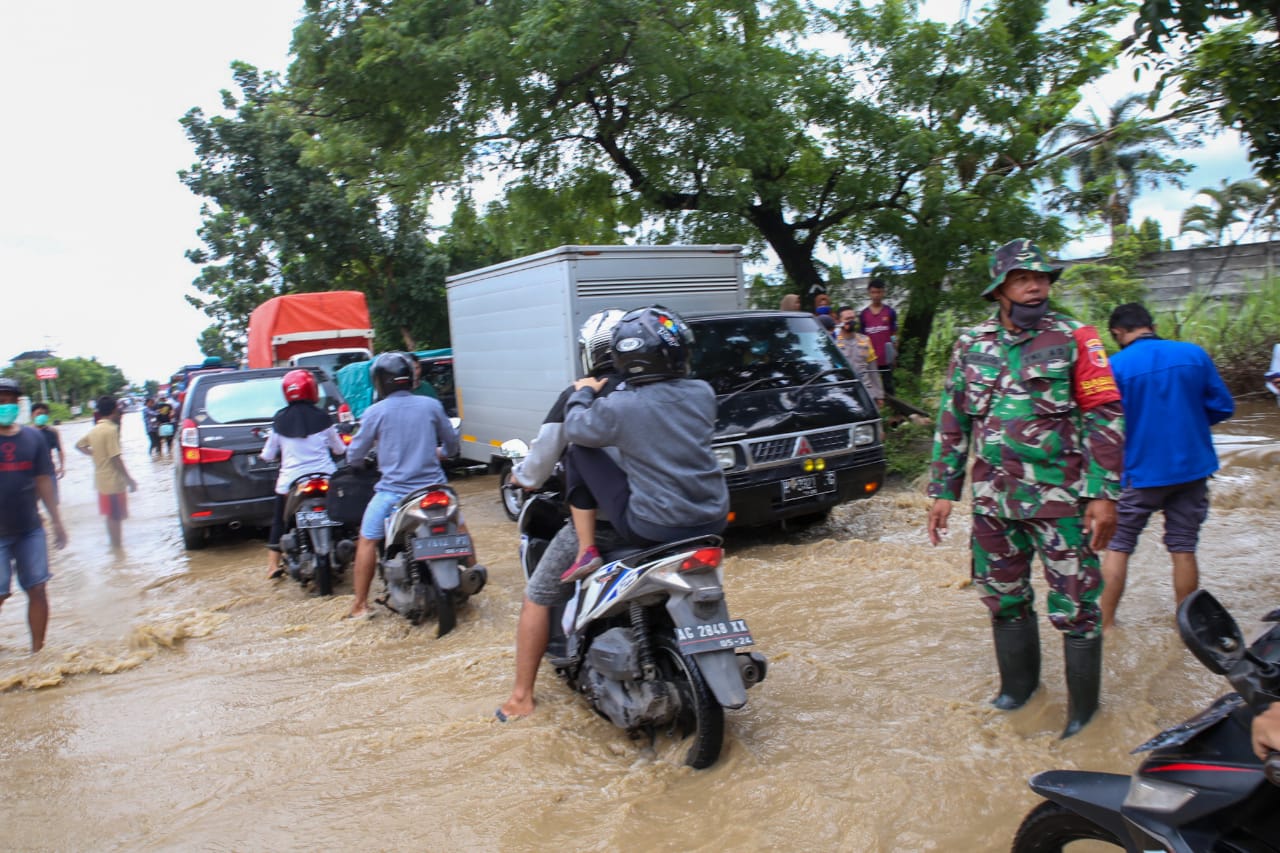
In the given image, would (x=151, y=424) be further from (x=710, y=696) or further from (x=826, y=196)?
(x=710, y=696)

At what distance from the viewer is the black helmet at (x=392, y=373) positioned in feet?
19.6

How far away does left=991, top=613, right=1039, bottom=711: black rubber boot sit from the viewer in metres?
3.93

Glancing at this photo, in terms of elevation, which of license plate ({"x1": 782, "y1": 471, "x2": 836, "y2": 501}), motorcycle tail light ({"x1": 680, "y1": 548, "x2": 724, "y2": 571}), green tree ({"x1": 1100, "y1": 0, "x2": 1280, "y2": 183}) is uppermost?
green tree ({"x1": 1100, "y1": 0, "x2": 1280, "y2": 183})

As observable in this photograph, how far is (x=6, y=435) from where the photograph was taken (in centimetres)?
615

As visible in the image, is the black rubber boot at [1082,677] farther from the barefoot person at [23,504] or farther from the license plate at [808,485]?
the barefoot person at [23,504]

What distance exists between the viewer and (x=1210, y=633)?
1.92 m

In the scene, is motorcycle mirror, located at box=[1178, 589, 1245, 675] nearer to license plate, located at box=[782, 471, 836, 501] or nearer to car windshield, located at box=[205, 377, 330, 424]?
license plate, located at box=[782, 471, 836, 501]

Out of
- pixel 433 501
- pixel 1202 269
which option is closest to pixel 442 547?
pixel 433 501

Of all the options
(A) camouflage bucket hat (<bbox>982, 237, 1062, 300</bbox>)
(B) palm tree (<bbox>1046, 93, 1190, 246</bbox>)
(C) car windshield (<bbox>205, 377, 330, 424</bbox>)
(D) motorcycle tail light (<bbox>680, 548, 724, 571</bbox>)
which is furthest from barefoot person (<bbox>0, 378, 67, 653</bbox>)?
(B) palm tree (<bbox>1046, 93, 1190, 246</bbox>)

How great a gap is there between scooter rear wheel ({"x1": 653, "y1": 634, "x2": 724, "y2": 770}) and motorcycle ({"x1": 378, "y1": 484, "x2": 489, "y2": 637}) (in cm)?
228

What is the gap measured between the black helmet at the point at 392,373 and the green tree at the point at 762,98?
5.62 metres

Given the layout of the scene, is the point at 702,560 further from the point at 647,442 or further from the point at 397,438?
the point at 397,438

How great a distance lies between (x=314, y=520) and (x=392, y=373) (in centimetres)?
165

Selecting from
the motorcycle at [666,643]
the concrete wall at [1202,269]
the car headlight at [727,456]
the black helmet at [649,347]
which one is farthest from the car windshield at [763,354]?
the concrete wall at [1202,269]
